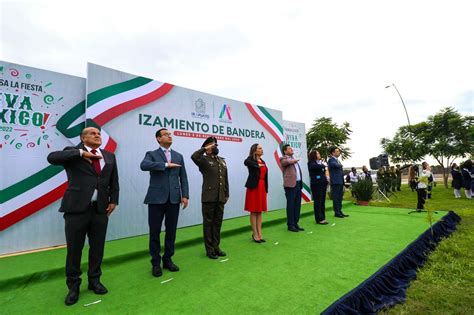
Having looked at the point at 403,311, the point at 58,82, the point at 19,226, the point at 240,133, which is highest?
the point at 58,82

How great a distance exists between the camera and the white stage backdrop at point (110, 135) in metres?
2.84

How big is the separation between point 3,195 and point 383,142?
777 inches

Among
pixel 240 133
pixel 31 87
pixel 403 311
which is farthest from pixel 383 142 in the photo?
pixel 31 87

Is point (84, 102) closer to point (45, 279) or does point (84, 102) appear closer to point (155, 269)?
point (45, 279)

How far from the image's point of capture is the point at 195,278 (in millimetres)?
2170

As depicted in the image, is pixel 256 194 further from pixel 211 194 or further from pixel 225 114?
pixel 225 114

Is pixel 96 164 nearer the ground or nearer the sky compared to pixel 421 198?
nearer the sky

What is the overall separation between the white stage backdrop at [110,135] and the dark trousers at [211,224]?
135cm

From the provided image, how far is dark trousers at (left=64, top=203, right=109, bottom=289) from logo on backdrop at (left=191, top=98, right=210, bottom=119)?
2713 millimetres

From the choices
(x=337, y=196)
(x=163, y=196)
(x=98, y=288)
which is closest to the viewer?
(x=98, y=288)

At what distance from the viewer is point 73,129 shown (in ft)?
10.5

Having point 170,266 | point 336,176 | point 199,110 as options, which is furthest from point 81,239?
point 336,176

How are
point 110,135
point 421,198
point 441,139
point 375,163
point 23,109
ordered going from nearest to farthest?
point 23,109
point 110,135
point 421,198
point 375,163
point 441,139

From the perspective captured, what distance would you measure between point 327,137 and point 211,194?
1131 centimetres
